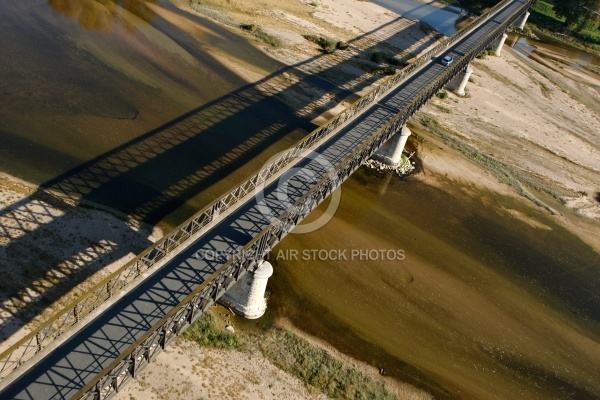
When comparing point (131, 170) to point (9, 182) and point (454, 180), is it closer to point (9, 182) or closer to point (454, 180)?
point (9, 182)

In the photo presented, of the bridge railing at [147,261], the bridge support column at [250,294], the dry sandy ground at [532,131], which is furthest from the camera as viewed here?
the dry sandy ground at [532,131]

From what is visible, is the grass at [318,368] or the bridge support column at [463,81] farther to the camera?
the bridge support column at [463,81]

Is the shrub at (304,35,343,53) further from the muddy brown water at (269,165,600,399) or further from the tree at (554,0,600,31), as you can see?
the tree at (554,0,600,31)

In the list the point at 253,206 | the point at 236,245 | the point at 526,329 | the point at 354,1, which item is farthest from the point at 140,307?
the point at 354,1

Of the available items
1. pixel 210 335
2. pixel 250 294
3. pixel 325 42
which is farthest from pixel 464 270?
pixel 325 42

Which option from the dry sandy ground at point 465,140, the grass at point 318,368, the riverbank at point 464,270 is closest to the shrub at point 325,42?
the dry sandy ground at point 465,140

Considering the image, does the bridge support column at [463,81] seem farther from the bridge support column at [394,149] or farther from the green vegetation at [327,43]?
the bridge support column at [394,149]

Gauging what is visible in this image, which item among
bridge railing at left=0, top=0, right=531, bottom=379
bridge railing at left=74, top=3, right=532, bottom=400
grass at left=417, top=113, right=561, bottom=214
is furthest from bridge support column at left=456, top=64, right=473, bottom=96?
bridge railing at left=74, top=3, right=532, bottom=400
